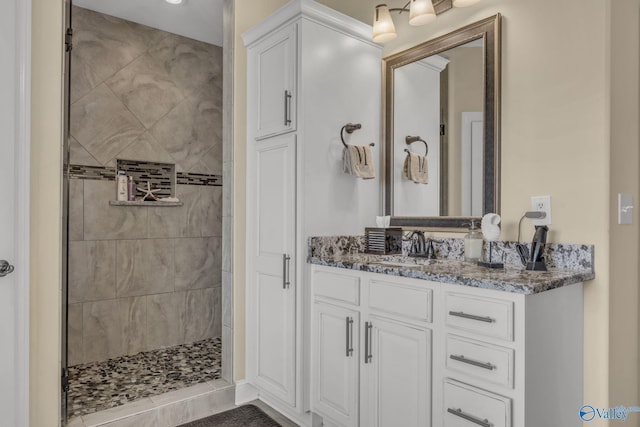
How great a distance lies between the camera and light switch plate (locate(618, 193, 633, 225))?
1.68m

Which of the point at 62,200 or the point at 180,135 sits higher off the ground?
the point at 180,135

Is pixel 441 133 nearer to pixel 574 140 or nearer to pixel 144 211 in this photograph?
pixel 574 140

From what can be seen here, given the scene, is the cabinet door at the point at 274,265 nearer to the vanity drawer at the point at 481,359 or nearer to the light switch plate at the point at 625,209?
the vanity drawer at the point at 481,359

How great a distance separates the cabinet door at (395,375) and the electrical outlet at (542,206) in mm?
749

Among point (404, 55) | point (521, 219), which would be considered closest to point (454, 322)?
point (521, 219)

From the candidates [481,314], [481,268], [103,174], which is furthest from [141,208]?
[481,314]

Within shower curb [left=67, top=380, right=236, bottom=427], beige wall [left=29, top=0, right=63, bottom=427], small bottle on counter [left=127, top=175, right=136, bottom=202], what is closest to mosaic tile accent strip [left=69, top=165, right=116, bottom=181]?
small bottle on counter [left=127, top=175, right=136, bottom=202]

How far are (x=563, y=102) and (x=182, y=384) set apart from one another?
107 inches

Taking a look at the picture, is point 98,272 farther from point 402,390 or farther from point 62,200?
point 402,390

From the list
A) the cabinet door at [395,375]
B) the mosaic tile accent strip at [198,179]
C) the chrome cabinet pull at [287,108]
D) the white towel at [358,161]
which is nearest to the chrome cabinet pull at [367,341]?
the cabinet door at [395,375]

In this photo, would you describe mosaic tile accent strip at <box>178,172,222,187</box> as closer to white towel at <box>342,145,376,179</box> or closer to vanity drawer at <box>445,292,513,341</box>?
white towel at <box>342,145,376,179</box>

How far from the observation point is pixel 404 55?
98.0 inches

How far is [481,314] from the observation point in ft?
4.71

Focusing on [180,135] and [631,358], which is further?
[180,135]
